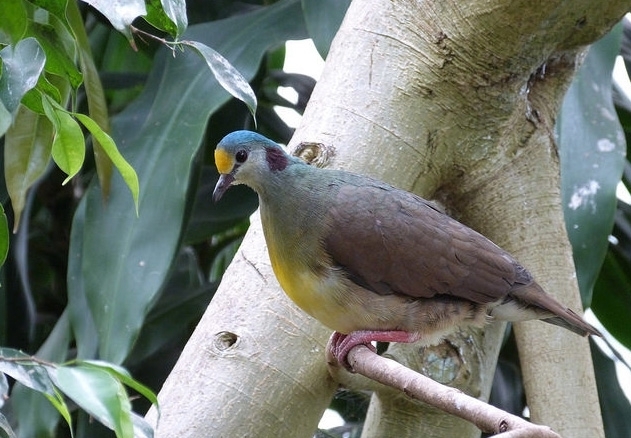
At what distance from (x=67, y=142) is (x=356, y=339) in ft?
2.79

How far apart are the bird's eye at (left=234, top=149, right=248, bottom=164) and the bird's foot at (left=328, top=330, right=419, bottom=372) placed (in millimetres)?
402

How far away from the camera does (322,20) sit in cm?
257

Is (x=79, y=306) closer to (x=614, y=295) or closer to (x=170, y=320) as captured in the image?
(x=170, y=320)

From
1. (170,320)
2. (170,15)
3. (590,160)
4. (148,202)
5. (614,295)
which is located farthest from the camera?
(614,295)

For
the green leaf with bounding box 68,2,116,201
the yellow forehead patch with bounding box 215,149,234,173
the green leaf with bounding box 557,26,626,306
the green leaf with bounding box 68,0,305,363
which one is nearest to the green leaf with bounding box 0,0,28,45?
the green leaf with bounding box 68,2,116,201

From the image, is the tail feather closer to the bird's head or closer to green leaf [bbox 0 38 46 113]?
the bird's head

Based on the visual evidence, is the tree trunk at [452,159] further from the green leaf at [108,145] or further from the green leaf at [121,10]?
the green leaf at [121,10]

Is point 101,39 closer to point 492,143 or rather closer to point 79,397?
point 492,143

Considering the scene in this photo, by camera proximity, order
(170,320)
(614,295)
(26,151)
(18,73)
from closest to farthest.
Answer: (18,73)
(26,151)
(170,320)
(614,295)

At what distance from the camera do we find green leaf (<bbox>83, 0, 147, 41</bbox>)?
118 cm

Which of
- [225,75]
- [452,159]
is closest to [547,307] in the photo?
[452,159]

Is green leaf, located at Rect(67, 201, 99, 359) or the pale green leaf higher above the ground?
the pale green leaf

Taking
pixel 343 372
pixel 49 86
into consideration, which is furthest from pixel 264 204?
pixel 49 86

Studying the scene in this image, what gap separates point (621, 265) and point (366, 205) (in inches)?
54.1
